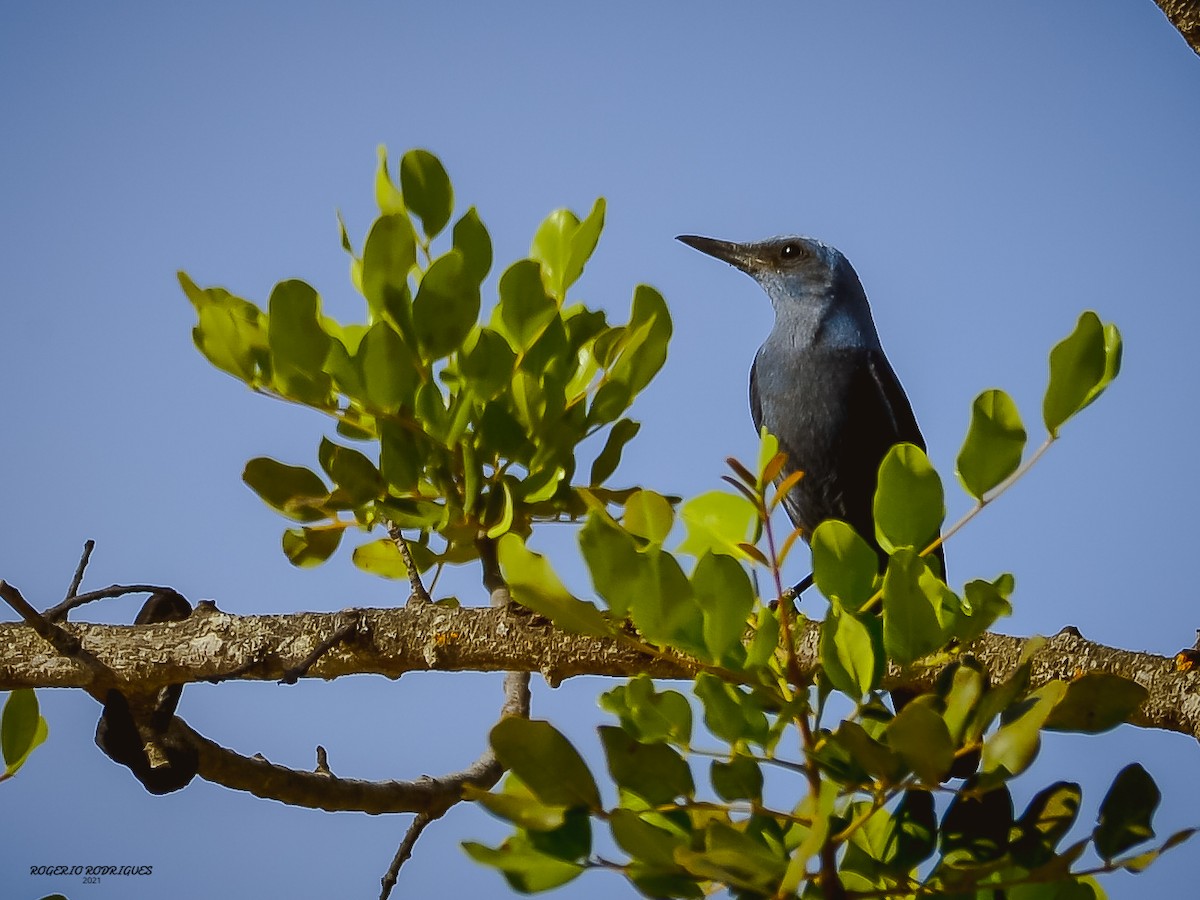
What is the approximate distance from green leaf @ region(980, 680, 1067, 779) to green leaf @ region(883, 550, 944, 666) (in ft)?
0.35

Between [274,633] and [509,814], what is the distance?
749 mm

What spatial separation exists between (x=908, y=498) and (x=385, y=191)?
101cm

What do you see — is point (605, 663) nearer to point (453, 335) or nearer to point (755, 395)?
point (453, 335)

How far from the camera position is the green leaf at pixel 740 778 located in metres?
1.07

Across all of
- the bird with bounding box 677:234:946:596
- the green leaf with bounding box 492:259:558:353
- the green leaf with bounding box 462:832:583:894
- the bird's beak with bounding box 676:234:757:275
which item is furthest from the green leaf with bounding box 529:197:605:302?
the bird's beak with bounding box 676:234:757:275

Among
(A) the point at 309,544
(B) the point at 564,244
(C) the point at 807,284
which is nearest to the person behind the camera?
(B) the point at 564,244

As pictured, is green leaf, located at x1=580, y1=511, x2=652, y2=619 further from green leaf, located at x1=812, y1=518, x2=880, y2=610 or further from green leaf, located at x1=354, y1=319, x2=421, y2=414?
green leaf, located at x1=354, y1=319, x2=421, y2=414

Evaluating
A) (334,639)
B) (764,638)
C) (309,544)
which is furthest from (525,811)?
(309,544)

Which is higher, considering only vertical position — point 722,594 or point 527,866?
point 722,594

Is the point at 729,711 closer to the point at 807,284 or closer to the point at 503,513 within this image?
the point at 503,513

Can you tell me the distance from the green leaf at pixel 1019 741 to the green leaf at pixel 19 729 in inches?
46.1

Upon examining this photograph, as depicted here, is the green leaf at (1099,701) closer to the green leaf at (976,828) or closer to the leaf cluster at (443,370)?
the green leaf at (976,828)

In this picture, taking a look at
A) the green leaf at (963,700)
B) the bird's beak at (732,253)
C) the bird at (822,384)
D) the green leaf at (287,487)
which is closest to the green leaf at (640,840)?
the green leaf at (963,700)

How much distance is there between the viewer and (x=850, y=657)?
1.05 metres
